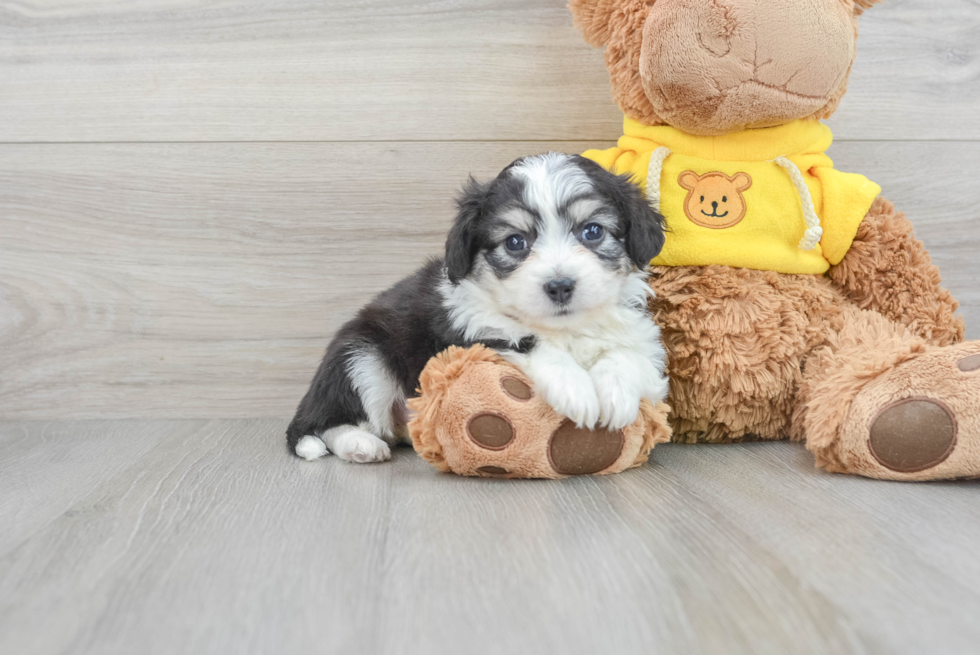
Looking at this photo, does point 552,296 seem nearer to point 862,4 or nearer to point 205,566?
point 205,566

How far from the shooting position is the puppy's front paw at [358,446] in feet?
6.01

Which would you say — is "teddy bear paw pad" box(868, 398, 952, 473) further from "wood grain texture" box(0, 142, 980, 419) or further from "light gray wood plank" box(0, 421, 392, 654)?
"wood grain texture" box(0, 142, 980, 419)

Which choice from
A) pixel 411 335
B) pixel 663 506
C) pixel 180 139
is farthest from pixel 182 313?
pixel 663 506

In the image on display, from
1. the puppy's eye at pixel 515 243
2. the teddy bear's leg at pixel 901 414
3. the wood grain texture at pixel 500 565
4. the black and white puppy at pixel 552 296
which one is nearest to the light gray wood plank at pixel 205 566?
the wood grain texture at pixel 500 565

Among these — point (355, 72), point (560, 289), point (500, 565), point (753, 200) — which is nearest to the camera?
point (500, 565)

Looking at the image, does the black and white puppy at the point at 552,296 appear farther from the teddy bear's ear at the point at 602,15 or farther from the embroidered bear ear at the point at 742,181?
the teddy bear's ear at the point at 602,15

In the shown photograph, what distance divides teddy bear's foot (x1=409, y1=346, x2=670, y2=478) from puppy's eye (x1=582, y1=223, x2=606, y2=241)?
0.33 m

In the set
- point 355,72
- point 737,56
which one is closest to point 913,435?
point 737,56

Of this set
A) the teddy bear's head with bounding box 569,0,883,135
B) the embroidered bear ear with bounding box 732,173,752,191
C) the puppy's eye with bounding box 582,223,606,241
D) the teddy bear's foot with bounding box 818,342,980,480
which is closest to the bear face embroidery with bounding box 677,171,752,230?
the embroidered bear ear with bounding box 732,173,752,191

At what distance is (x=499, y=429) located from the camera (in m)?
1.52

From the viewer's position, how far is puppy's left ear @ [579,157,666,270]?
1.65m

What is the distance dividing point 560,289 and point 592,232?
7.6 inches

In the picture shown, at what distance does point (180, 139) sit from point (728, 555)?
79.1 inches

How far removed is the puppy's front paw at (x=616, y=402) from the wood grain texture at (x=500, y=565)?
134 millimetres
